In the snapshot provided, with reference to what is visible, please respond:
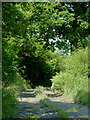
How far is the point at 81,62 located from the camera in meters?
11.3

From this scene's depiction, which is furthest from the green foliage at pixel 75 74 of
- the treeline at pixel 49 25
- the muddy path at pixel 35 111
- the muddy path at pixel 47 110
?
the treeline at pixel 49 25

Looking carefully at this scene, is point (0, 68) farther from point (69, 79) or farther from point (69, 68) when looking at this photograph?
point (69, 68)

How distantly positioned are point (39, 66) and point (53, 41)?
14.7 metres

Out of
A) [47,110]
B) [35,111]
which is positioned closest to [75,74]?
[47,110]

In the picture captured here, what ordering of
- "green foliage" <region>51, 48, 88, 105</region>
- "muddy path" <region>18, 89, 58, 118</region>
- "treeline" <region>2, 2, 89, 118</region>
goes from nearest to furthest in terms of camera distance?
"muddy path" <region>18, 89, 58, 118</region> < "treeline" <region>2, 2, 89, 118</region> < "green foliage" <region>51, 48, 88, 105</region>

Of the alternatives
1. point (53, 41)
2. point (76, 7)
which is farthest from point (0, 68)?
point (76, 7)

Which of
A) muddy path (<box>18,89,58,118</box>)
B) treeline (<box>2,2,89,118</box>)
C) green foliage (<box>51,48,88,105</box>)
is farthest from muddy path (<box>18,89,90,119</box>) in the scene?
green foliage (<box>51,48,88,105</box>)

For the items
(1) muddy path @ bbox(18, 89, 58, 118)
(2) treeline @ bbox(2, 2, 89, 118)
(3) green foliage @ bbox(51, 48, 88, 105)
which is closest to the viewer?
(1) muddy path @ bbox(18, 89, 58, 118)

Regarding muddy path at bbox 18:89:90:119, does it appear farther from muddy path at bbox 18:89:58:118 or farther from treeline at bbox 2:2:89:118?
treeline at bbox 2:2:89:118

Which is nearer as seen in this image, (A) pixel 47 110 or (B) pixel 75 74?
(A) pixel 47 110

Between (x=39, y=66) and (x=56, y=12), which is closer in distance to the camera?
(x=56, y=12)

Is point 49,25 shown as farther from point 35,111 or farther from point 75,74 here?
point 75,74

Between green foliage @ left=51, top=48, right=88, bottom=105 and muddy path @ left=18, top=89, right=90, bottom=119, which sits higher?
green foliage @ left=51, top=48, right=88, bottom=105

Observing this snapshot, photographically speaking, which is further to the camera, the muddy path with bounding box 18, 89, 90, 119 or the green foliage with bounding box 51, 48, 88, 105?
the green foliage with bounding box 51, 48, 88, 105
